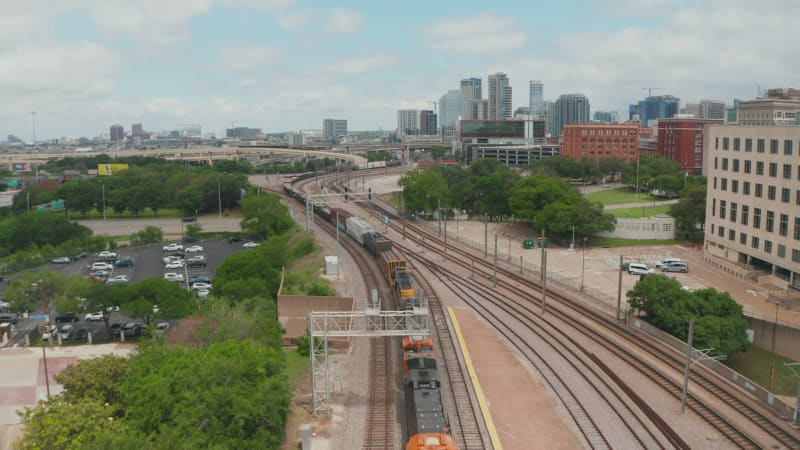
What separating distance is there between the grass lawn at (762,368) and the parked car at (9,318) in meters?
51.0

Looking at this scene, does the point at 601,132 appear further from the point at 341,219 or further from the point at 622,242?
the point at 341,219

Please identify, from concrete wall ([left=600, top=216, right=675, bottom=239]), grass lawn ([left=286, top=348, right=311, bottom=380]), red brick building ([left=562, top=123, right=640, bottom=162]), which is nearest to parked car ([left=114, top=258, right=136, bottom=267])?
grass lawn ([left=286, top=348, right=311, bottom=380])

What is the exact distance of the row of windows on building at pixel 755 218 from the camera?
51.2m

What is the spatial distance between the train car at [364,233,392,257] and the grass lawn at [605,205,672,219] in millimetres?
38735

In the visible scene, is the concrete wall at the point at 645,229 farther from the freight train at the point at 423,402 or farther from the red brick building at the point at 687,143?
the red brick building at the point at 687,143

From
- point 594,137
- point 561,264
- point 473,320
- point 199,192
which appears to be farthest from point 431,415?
point 594,137

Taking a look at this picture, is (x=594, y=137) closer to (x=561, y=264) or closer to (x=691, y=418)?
(x=561, y=264)

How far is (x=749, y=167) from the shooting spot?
5666 centimetres

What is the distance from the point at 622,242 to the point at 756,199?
1853 cm

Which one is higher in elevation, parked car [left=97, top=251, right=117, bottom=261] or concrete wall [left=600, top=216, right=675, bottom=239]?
concrete wall [left=600, top=216, right=675, bottom=239]

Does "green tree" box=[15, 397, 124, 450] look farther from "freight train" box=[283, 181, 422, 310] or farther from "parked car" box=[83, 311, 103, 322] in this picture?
"parked car" box=[83, 311, 103, 322]

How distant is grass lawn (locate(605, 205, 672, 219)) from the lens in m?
89.1

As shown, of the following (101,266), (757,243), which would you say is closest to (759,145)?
(757,243)

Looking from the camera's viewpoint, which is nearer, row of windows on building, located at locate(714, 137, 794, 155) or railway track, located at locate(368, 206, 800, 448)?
railway track, located at locate(368, 206, 800, 448)
